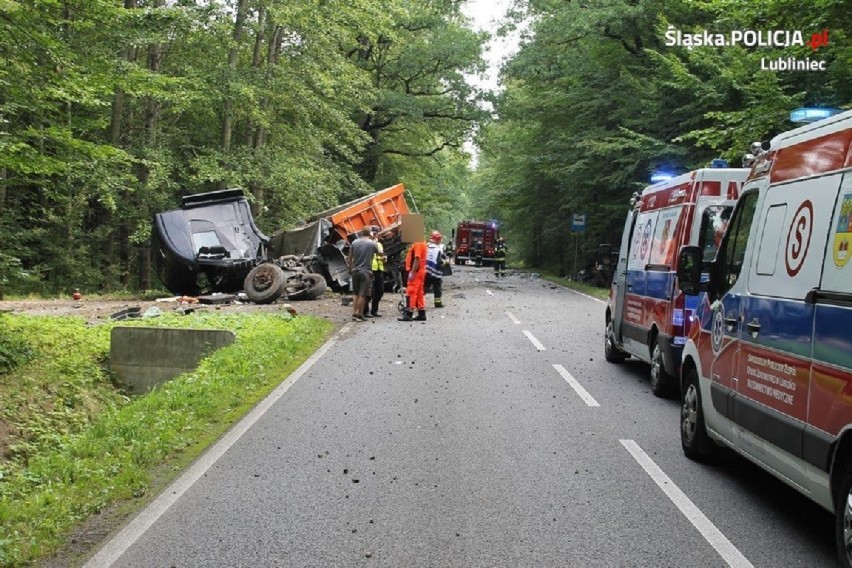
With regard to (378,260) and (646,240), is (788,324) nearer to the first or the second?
(646,240)

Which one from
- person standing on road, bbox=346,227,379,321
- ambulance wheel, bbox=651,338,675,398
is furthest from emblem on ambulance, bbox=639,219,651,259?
person standing on road, bbox=346,227,379,321

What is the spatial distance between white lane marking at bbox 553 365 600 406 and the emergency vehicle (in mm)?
856

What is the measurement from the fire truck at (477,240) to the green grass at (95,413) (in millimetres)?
45133

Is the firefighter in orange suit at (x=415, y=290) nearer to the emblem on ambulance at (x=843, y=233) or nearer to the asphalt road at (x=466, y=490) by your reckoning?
the asphalt road at (x=466, y=490)

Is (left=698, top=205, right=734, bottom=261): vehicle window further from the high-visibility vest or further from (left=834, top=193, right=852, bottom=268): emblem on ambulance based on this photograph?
the high-visibility vest

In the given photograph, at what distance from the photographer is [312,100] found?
25.3 m

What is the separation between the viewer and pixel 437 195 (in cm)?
5900

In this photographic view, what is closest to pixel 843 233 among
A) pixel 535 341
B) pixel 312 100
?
pixel 535 341

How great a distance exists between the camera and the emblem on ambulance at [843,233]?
162 inches

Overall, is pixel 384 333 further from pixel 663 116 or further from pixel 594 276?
pixel 594 276

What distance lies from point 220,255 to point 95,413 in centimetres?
951

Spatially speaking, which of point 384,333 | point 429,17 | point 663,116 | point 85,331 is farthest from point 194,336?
point 429,17

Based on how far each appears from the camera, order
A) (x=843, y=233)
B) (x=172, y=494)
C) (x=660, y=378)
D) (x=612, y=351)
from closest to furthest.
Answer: (x=843, y=233) → (x=172, y=494) → (x=660, y=378) → (x=612, y=351)

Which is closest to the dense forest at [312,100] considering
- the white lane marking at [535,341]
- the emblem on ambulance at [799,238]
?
the white lane marking at [535,341]
